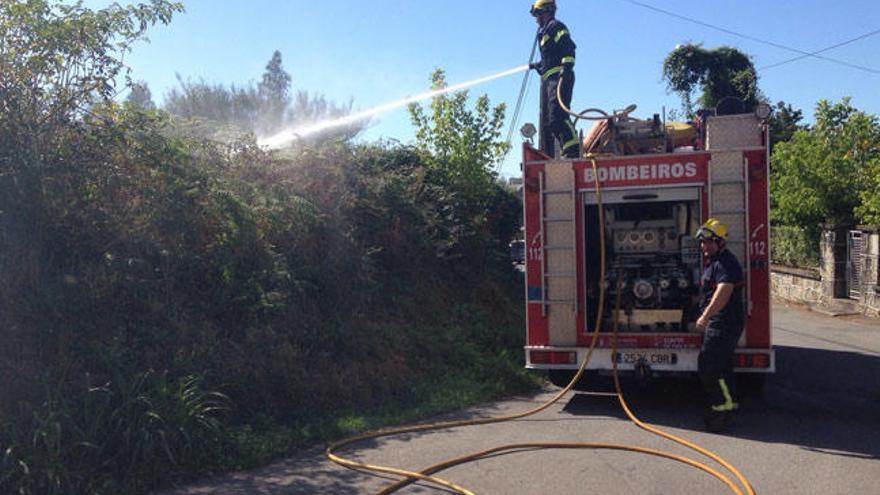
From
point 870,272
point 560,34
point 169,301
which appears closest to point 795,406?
point 560,34

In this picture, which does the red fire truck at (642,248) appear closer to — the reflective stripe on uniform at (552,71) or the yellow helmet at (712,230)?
the yellow helmet at (712,230)

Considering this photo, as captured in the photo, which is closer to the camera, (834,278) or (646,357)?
(646,357)

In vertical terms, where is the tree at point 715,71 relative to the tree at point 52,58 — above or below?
above

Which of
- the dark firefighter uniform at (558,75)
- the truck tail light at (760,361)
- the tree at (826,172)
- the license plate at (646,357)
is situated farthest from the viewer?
the tree at (826,172)

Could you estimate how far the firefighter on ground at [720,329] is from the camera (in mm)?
7152

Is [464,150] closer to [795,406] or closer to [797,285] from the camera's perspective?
[795,406]

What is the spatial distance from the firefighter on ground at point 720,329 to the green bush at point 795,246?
1478 centimetres

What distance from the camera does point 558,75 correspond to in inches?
411

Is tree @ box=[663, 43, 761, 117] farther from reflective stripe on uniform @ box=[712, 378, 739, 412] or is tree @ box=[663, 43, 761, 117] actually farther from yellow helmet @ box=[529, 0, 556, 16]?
reflective stripe on uniform @ box=[712, 378, 739, 412]

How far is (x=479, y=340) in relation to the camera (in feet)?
36.5

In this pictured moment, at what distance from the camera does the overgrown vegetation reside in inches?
230

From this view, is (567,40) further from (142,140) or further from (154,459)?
(154,459)

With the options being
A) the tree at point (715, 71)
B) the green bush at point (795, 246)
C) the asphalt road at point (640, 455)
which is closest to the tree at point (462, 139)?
the asphalt road at point (640, 455)

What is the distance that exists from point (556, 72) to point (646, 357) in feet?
14.0
